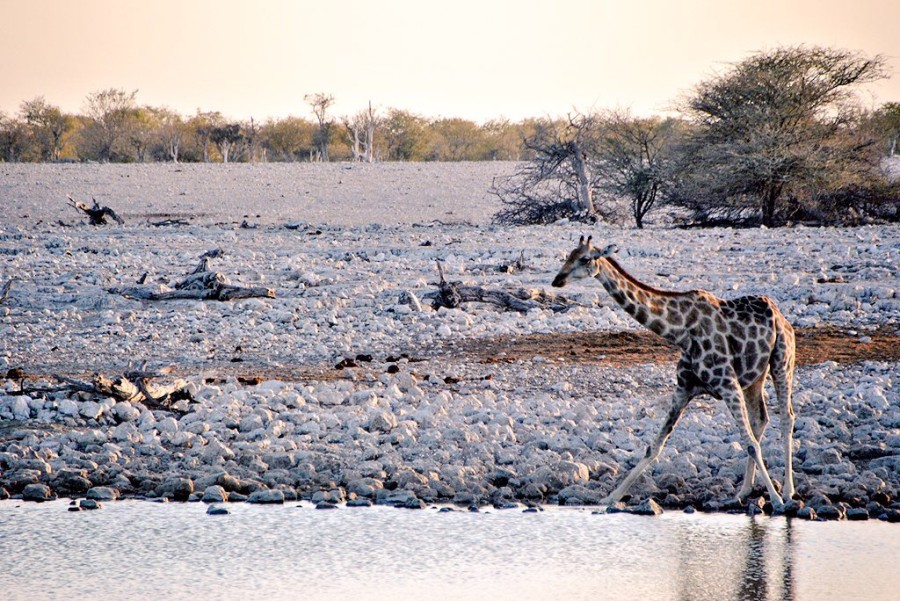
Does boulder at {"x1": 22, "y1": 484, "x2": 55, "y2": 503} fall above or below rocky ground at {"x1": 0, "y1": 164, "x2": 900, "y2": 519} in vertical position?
below

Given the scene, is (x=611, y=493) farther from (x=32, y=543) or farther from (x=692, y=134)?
(x=692, y=134)

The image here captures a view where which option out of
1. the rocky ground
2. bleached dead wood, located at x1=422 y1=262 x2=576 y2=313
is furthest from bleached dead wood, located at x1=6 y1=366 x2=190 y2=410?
bleached dead wood, located at x1=422 y1=262 x2=576 y2=313

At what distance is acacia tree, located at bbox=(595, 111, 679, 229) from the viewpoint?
26.3 meters

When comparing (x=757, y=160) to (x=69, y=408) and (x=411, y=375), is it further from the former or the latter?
(x=69, y=408)

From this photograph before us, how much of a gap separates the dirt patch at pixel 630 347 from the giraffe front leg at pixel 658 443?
406 centimetres

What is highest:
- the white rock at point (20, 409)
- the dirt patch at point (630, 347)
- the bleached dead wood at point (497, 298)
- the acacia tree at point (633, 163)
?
the acacia tree at point (633, 163)

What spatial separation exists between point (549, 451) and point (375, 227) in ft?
56.6

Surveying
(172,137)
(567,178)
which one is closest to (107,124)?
(172,137)

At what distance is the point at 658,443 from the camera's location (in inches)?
265

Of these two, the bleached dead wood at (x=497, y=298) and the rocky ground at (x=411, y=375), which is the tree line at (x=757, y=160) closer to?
the rocky ground at (x=411, y=375)

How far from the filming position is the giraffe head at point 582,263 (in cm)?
661

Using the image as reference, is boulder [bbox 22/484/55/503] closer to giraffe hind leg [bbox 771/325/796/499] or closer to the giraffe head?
the giraffe head

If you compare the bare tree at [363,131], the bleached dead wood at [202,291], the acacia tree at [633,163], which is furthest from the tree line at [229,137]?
the bleached dead wood at [202,291]

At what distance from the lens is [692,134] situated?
87.5ft
